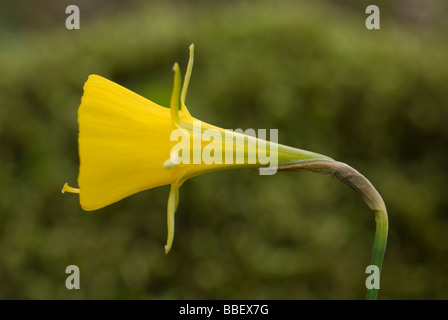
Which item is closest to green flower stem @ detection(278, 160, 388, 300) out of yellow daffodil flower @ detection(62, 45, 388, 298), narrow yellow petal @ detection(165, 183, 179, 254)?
yellow daffodil flower @ detection(62, 45, 388, 298)

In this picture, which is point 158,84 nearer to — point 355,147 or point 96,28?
point 96,28

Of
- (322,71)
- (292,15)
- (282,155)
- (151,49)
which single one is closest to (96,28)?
(151,49)

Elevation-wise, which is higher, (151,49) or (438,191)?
(151,49)

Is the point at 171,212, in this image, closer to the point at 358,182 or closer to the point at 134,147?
the point at 134,147

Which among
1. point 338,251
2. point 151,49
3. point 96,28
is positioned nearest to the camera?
point 338,251

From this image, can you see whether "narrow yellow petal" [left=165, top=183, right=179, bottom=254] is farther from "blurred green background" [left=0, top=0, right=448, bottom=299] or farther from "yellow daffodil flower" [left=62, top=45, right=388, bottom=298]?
"blurred green background" [left=0, top=0, right=448, bottom=299]

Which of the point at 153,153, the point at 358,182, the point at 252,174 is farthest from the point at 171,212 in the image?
the point at 252,174
